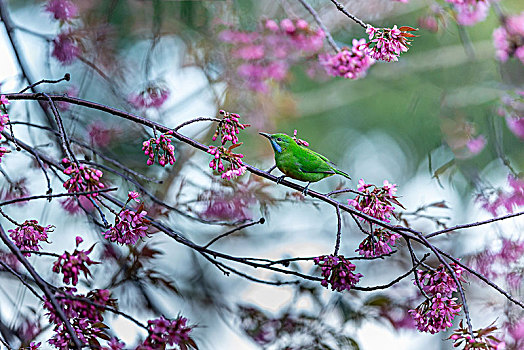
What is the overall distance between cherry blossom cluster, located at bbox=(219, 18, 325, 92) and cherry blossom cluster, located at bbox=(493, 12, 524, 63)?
80 cm

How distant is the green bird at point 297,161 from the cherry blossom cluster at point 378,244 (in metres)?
0.18

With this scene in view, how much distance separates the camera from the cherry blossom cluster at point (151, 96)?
2.43 meters

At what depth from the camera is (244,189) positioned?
2.48 meters

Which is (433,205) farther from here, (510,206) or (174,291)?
(174,291)

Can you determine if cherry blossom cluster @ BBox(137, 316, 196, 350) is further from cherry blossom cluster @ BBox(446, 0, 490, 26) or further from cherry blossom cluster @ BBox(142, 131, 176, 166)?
cherry blossom cluster @ BBox(446, 0, 490, 26)

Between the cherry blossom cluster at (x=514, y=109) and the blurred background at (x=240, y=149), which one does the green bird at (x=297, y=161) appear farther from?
the cherry blossom cluster at (x=514, y=109)

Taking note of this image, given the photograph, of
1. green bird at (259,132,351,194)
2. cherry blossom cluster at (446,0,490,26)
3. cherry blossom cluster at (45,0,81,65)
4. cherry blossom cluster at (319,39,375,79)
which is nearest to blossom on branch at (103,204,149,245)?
green bird at (259,132,351,194)

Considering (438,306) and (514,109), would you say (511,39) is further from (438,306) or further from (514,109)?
(438,306)

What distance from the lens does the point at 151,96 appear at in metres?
2.44

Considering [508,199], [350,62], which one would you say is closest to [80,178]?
[350,62]

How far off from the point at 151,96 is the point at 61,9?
1.64 ft

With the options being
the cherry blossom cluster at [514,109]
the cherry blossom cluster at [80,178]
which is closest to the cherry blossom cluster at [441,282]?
the cherry blossom cluster at [80,178]

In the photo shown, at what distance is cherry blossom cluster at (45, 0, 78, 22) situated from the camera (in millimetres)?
2238

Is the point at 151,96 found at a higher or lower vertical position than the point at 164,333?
higher
